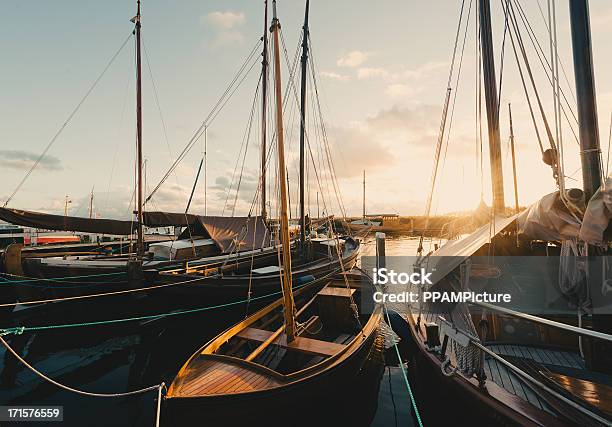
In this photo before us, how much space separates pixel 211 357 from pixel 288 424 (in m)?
1.73

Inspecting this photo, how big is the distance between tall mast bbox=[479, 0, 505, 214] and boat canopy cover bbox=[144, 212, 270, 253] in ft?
33.8

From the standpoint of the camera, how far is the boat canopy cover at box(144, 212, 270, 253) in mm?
14539

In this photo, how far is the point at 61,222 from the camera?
10.6 meters

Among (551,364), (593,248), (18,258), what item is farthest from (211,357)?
(18,258)

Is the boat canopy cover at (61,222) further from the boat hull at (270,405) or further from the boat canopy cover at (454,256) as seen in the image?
the boat canopy cover at (454,256)

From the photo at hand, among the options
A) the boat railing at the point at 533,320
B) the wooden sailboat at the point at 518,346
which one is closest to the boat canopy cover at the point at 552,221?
the wooden sailboat at the point at 518,346

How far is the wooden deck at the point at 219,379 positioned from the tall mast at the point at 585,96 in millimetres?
6075

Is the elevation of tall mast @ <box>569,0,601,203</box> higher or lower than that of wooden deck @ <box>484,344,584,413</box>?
higher

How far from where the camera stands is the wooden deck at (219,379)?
3.94 m

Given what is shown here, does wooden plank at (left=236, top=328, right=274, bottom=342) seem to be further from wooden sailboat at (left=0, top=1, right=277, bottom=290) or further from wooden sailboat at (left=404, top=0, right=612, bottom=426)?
wooden sailboat at (left=404, top=0, right=612, bottom=426)

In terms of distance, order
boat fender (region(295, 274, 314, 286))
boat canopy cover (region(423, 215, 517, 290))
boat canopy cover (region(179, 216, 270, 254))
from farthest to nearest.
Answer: boat canopy cover (region(179, 216, 270, 254))
boat fender (region(295, 274, 314, 286))
boat canopy cover (region(423, 215, 517, 290))

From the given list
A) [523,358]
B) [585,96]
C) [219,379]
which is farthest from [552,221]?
[219,379]

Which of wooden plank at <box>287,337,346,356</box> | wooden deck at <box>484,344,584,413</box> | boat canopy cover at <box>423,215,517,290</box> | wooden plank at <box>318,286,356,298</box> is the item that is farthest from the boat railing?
wooden plank at <box>318,286,356,298</box>

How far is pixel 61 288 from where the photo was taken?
33.1 feet
